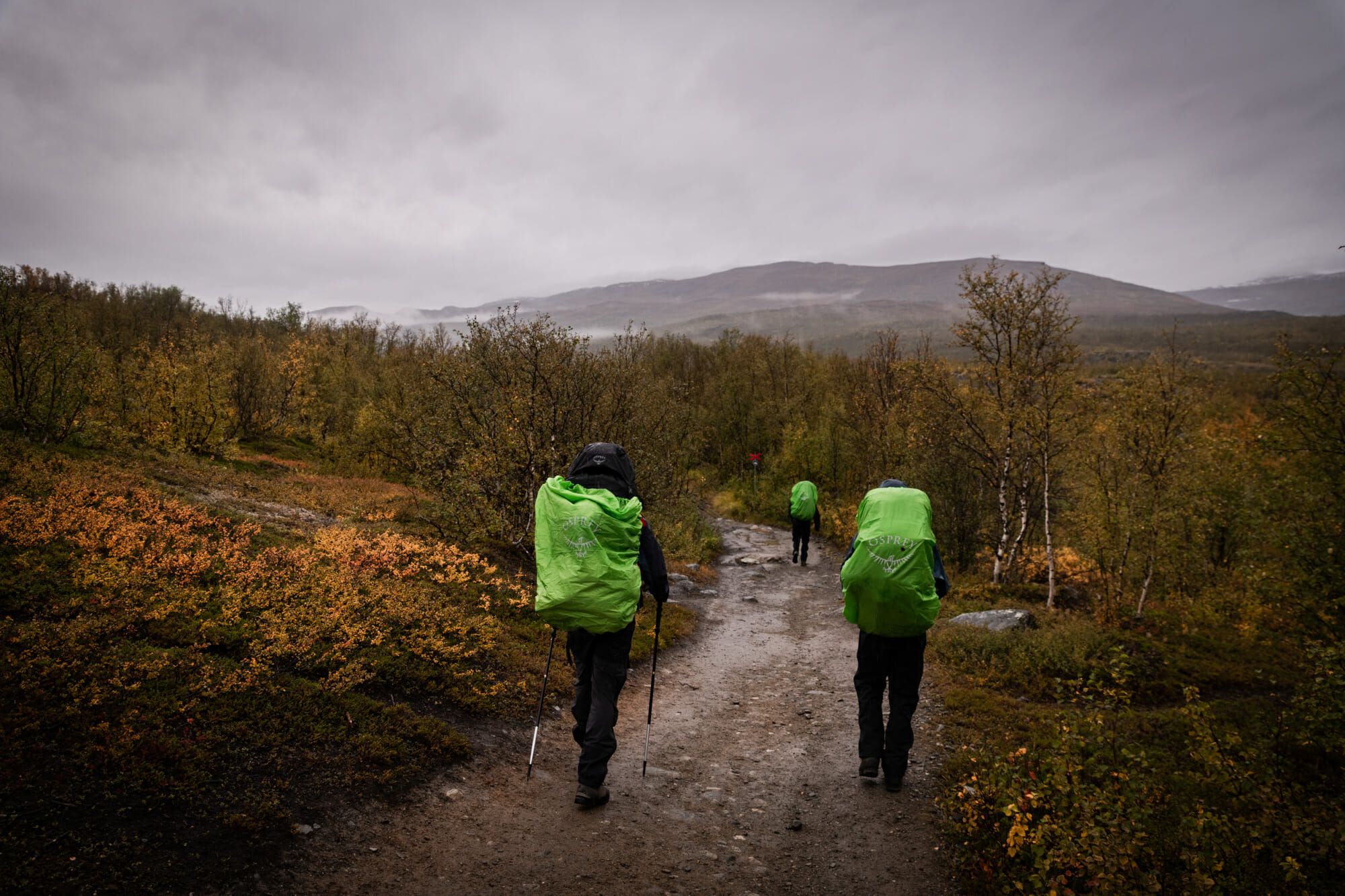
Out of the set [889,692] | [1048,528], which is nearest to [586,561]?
[889,692]

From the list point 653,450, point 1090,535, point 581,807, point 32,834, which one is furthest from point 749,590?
point 32,834

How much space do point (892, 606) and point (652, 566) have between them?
2.23 meters

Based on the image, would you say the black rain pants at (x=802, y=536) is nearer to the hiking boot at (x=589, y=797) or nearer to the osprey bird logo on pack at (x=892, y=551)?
the osprey bird logo on pack at (x=892, y=551)

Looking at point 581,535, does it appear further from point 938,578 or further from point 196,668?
point 196,668

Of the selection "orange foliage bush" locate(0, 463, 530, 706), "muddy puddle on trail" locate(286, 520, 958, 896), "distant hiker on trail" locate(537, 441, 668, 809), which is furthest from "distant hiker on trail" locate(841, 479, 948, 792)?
"orange foliage bush" locate(0, 463, 530, 706)

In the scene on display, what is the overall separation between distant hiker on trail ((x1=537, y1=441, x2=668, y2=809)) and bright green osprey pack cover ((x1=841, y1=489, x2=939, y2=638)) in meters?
1.85

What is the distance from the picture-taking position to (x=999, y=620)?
11.1 metres

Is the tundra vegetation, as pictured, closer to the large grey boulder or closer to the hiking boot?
the large grey boulder

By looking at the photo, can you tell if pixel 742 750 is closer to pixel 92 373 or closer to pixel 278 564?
pixel 278 564

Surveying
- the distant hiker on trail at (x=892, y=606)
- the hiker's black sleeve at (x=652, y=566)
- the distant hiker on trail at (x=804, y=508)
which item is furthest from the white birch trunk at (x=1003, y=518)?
the hiker's black sleeve at (x=652, y=566)

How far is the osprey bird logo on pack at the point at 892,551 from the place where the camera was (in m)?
5.32

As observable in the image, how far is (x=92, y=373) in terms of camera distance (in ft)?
44.9

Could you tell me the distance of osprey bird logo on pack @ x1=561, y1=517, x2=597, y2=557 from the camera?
5.07 m

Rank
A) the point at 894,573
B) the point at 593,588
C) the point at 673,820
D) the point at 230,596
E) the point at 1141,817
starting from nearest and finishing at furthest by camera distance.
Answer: the point at 1141,817 → the point at 593,588 → the point at 673,820 → the point at 894,573 → the point at 230,596
